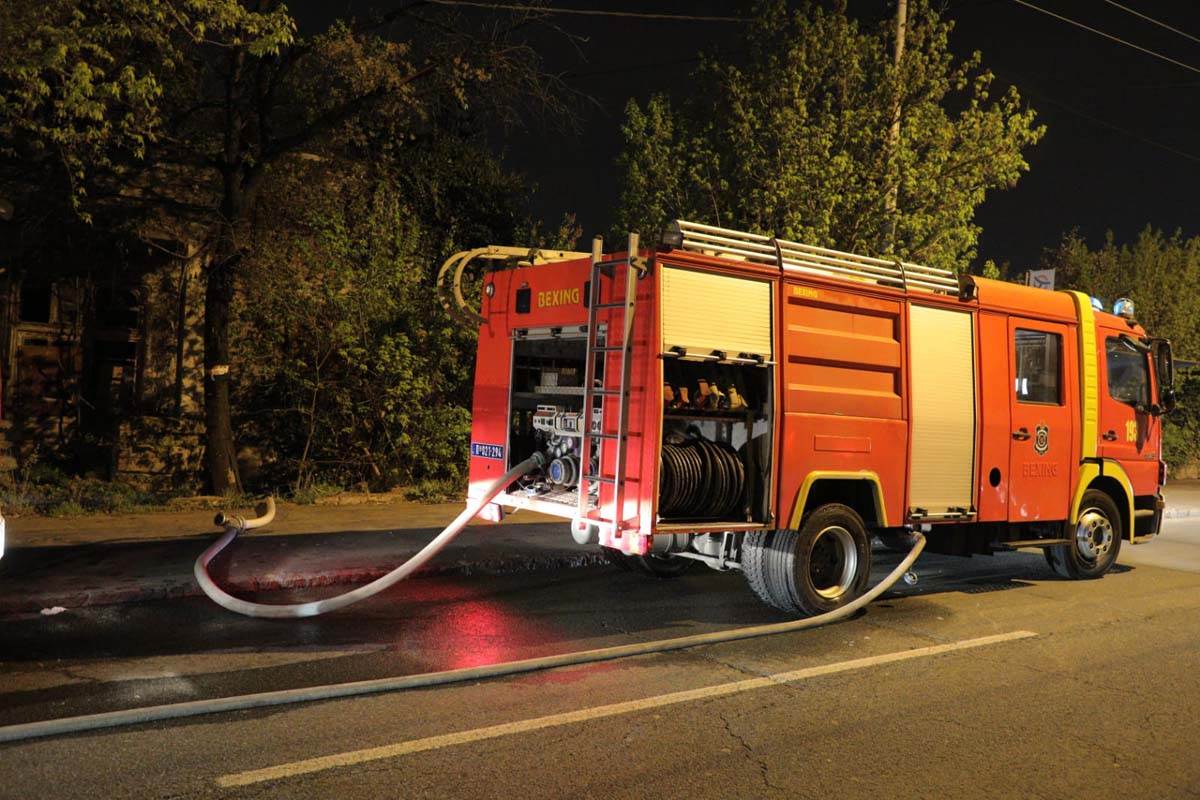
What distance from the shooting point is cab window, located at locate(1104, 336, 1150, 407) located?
33.6ft

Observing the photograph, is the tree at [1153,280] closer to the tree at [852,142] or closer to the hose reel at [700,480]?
the tree at [852,142]

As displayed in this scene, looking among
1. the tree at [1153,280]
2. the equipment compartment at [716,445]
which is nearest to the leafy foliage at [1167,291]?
the tree at [1153,280]

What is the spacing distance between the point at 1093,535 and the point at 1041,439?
4.96ft

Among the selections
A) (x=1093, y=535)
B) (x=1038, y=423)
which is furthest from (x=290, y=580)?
(x=1093, y=535)

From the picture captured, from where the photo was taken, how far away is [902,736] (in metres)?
5.15

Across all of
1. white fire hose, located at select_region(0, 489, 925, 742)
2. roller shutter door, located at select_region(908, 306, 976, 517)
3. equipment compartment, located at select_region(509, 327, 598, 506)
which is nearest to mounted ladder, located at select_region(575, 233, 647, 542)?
equipment compartment, located at select_region(509, 327, 598, 506)

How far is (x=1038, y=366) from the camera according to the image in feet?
31.3

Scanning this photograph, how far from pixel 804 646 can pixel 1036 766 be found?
2360mm

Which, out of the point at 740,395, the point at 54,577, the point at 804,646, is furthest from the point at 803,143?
the point at 54,577

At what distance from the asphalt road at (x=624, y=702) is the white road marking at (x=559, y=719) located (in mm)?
18

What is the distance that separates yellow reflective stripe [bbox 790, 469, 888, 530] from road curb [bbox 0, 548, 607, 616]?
10.5 feet

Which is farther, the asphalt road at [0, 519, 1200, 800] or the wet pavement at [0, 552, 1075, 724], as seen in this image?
the wet pavement at [0, 552, 1075, 724]

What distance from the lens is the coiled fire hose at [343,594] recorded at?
716 cm

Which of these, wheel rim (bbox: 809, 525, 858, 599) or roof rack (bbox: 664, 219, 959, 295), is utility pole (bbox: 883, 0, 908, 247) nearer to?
roof rack (bbox: 664, 219, 959, 295)
